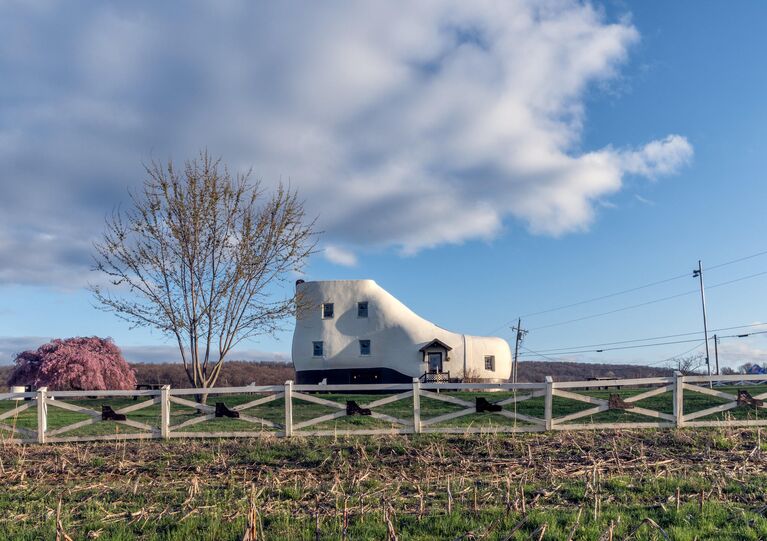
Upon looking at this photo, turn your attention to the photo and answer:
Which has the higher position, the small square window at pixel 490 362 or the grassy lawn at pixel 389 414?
the small square window at pixel 490 362

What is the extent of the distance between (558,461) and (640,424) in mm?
4915

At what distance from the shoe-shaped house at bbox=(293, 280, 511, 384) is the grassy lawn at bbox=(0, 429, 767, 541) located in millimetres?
28641

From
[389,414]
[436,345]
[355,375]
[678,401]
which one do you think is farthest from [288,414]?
[436,345]

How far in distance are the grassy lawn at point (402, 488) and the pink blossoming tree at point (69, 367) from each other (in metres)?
25.8

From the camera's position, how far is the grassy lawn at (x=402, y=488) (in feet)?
20.4

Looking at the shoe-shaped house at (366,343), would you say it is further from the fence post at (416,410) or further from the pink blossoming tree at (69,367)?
the fence post at (416,410)

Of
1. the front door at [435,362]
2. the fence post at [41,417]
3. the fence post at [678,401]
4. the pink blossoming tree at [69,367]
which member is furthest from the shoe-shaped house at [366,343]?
the fence post at [678,401]

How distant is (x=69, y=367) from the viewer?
36594 mm

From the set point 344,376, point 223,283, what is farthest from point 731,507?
point 344,376

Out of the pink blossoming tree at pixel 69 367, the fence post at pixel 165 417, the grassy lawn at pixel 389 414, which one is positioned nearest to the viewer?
the fence post at pixel 165 417

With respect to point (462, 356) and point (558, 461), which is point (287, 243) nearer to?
point (558, 461)

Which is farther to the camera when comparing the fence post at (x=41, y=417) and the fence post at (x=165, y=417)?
the fence post at (x=41, y=417)

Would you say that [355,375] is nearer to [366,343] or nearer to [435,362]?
[366,343]

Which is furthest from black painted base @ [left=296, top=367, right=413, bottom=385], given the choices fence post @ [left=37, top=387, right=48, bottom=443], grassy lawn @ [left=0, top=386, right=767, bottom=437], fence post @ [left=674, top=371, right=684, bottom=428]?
fence post @ [left=674, top=371, right=684, bottom=428]
